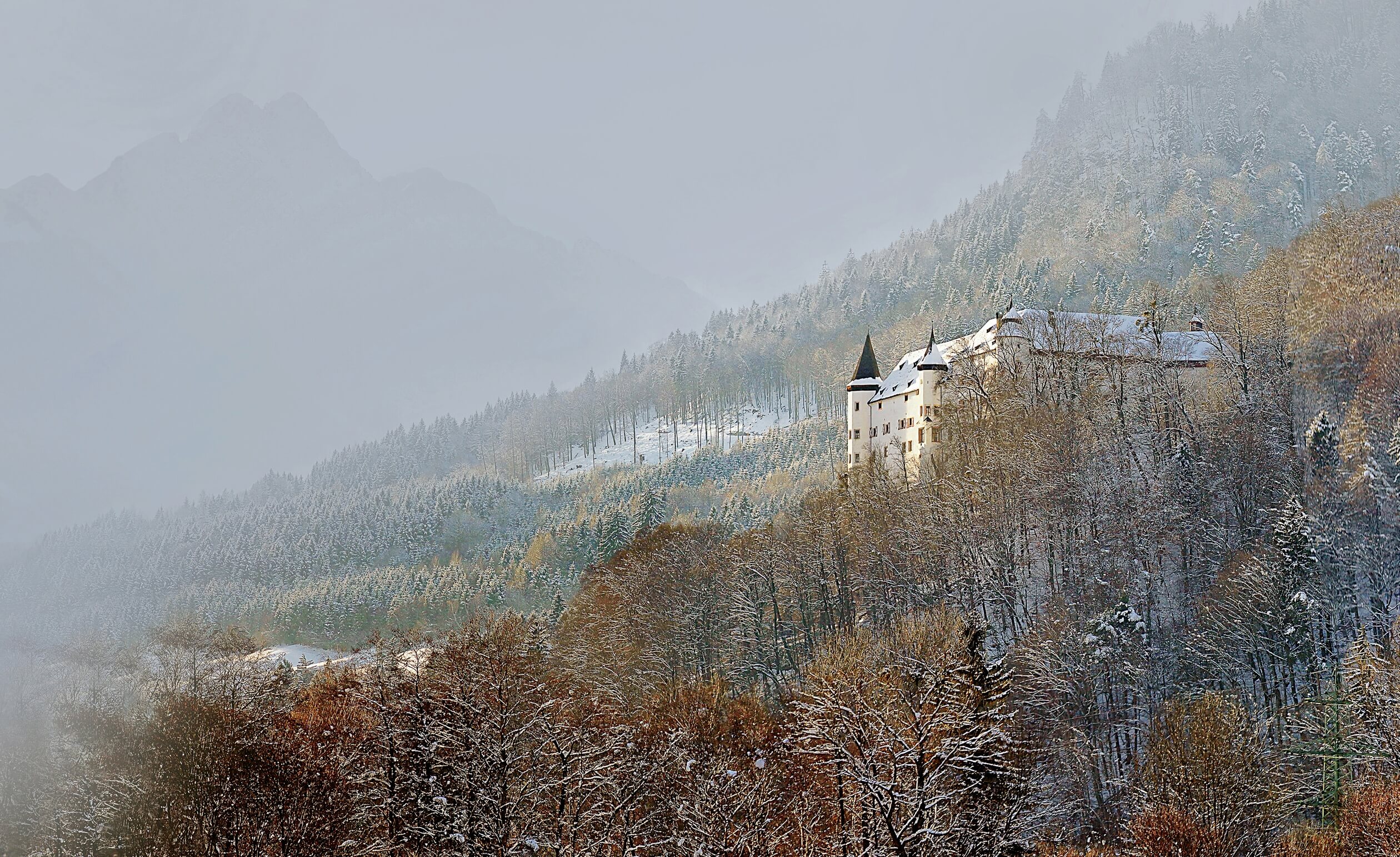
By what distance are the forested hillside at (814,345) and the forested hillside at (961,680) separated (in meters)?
35.5

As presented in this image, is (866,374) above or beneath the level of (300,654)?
above

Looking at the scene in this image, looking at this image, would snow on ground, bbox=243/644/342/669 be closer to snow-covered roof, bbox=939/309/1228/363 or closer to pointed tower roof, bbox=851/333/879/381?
pointed tower roof, bbox=851/333/879/381

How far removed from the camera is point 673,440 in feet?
498

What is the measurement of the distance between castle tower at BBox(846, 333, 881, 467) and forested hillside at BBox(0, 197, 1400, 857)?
1401cm

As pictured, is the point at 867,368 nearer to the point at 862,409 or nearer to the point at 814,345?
the point at 862,409

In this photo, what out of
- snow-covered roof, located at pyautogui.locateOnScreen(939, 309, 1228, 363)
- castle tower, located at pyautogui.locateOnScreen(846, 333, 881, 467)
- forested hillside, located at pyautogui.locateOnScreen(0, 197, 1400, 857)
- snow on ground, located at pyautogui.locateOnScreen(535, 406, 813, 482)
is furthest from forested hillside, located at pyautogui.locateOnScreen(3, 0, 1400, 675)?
forested hillside, located at pyautogui.locateOnScreen(0, 197, 1400, 857)

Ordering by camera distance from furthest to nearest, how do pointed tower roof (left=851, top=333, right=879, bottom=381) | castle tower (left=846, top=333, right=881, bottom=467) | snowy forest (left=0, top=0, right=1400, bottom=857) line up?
pointed tower roof (left=851, top=333, right=879, bottom=381)
castle tower (left=846, top=333, right=881, bottom=467)
snowy forest (left=0, top=0, right=1400, bottom=857)

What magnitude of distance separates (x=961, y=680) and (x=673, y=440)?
423 feet

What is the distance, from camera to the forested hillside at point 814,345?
373 feet

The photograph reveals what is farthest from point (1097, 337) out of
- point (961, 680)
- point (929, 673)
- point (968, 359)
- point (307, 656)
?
point (307, 656)

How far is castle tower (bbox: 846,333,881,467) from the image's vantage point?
3029 inches

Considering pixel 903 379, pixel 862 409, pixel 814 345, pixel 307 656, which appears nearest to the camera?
pixel 903 379

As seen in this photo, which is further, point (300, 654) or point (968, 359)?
point (300, 654)

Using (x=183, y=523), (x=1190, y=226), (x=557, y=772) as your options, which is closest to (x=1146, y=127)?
(x=1190, y=226)
